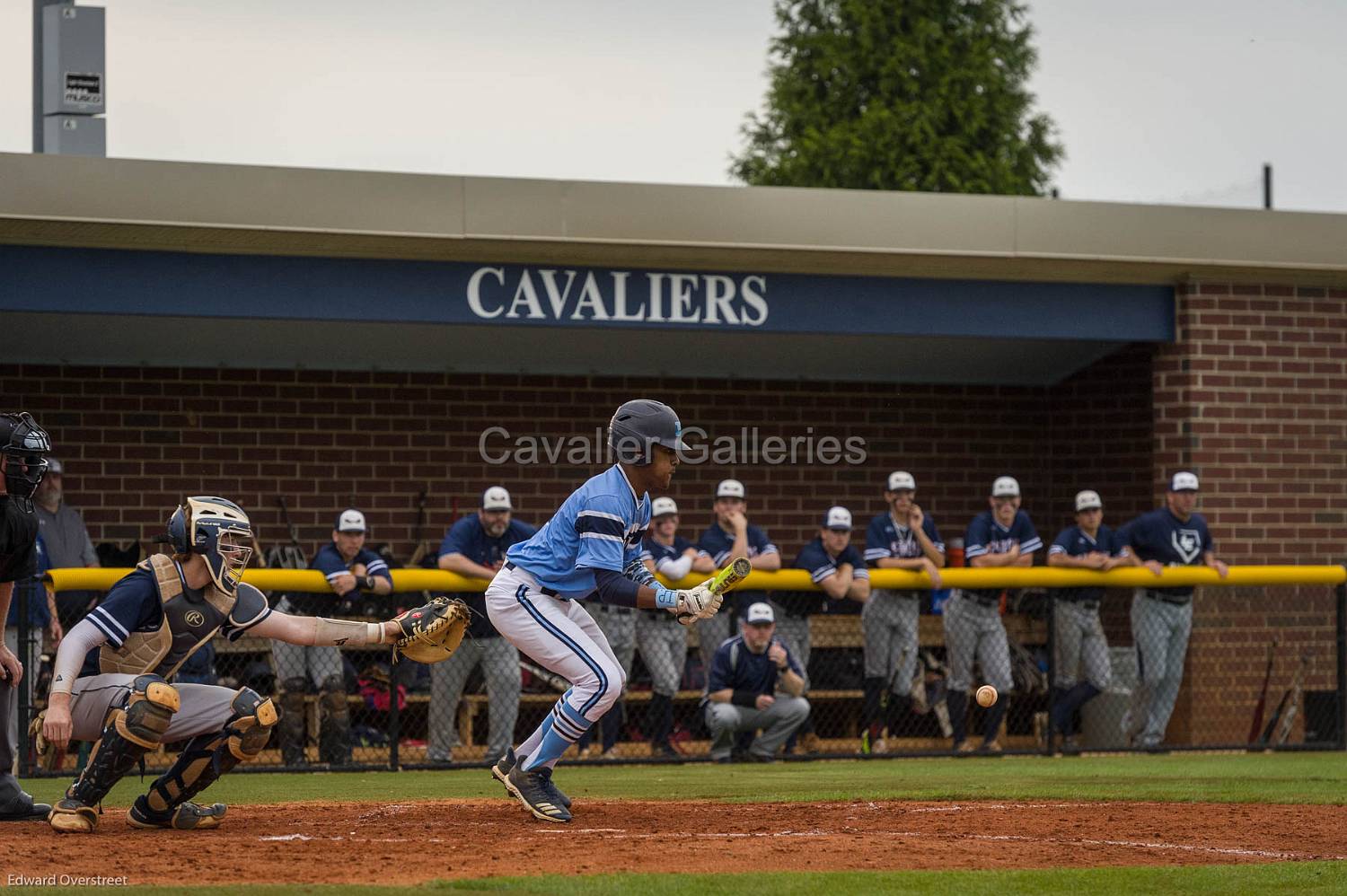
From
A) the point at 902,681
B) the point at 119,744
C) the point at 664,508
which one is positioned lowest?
the point at 902,681

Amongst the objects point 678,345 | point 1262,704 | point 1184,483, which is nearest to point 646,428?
point 1184,483

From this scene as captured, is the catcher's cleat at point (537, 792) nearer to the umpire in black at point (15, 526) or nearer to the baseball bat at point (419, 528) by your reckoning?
the umpire in black at point (15, 526)

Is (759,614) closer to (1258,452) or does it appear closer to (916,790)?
(916,790)

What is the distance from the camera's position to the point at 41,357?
1325 centimetres

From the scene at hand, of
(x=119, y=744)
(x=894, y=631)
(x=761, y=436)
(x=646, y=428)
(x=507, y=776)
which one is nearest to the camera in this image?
(x=119, y=744)

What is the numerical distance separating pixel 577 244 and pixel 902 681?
12.8 feet

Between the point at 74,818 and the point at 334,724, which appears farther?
the point at 334,724

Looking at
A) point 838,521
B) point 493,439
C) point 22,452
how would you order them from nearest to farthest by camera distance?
point 22,452
point 838,521
point 493,439

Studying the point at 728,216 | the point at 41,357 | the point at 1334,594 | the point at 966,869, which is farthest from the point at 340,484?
the point at 966,869

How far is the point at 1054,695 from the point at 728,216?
4153 millimetres

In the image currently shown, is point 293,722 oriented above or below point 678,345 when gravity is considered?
below

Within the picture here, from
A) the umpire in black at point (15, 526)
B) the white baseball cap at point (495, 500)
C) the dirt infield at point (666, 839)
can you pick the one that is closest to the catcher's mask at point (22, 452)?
the umpire in black at point (15, 526)

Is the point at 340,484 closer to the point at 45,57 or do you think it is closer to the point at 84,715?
the point at 45,57

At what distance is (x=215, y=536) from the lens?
6.50 meters
